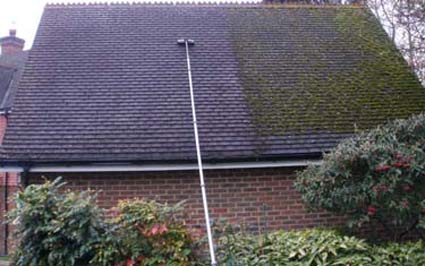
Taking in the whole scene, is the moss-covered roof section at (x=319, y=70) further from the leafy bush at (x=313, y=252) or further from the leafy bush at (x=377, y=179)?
the leafy bush at (x=313, y=252)

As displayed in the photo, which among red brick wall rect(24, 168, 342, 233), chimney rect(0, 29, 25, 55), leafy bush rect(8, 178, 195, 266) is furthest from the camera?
chimney rect(0, 29, 25, 55)

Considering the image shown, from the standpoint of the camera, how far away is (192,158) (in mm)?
8875

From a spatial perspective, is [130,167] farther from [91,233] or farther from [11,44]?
[11,44]

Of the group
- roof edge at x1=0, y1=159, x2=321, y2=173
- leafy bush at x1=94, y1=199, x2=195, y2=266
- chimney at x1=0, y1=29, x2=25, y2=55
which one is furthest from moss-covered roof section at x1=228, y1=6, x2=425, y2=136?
chimney at x1=0, y1=29, x2=25, y2=55

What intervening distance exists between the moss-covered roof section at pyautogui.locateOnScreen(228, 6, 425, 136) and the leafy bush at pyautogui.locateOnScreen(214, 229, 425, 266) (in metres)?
2.79

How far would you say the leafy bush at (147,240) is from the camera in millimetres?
6852

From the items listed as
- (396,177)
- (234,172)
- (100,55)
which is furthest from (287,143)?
(100,55)

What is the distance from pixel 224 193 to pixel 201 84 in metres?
2.62

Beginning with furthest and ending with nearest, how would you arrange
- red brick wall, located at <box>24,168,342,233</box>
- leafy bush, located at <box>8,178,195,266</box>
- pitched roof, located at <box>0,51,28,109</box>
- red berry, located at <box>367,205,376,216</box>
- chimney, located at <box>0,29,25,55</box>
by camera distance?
chimney, located at <box>0,29,25,55</box>
pitched roof, located at <box>0,51,28,109</box>
red brick wall, located at <box>24,168,342,233</box>
red berry, located at <box>367,205,376,216</box>
leafy bush, located at <box>8,178,195,266</box>

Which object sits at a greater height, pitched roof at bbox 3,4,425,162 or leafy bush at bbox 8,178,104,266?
pitched roof at bbox 3,4,425,162

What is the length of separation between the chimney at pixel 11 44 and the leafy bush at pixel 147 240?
18.3m

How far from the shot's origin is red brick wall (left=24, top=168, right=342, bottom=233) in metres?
9.01

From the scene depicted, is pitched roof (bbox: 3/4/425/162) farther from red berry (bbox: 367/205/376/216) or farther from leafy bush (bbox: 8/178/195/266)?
red berry (bbox: 367/205/376/216)

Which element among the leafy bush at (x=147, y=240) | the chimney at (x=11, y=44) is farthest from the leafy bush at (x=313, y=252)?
the chimney at (x=11, y=44)
